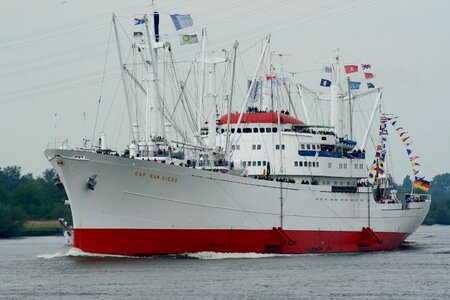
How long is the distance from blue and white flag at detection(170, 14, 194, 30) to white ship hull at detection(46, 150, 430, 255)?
9.38 meters

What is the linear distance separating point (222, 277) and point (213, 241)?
11.6m

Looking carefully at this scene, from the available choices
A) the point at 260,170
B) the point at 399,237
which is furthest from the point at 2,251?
the point at 399,237

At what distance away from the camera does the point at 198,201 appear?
6675cm

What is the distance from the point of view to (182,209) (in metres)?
65.9

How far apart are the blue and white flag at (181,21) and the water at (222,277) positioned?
14976mm

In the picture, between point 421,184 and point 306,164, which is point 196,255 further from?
point 421,184

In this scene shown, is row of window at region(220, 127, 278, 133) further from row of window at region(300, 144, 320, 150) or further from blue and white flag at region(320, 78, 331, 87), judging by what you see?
blue and white flag at region(320, 78, 331, 87)

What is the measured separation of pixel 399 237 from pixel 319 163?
43.0 feet

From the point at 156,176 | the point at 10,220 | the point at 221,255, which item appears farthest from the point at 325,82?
the point at 10,220

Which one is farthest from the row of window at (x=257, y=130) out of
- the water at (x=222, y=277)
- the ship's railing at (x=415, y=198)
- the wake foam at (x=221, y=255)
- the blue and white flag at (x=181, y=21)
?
the ship's railing at (x=415, y=198)

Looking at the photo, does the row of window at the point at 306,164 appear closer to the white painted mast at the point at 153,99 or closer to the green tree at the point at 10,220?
the white painted mast at the point at 153,99

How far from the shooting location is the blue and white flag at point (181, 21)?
67125 mm

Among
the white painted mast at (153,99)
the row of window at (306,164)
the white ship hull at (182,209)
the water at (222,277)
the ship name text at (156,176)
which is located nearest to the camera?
the water at (222,277)

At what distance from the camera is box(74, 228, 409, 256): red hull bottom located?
63.9 meters
